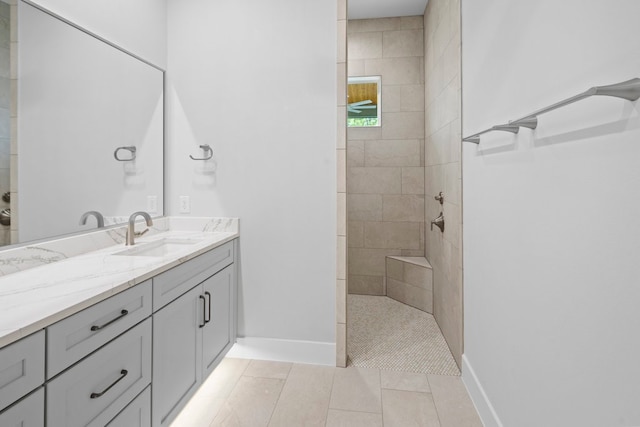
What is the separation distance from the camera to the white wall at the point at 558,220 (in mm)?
783

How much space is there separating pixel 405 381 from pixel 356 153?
8.05ft

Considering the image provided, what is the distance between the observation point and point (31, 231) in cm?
155

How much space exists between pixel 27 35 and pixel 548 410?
251cm

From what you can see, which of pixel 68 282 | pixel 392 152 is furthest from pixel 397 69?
pixel 68 282

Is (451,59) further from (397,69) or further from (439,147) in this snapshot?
(397,69)

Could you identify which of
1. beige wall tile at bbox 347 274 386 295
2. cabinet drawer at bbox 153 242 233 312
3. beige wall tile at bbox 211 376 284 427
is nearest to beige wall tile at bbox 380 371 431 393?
beige wall tile at bbox 211 376 284 427

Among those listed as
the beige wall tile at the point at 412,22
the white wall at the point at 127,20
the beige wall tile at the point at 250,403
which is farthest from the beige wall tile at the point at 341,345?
the beige wall tile at the point at 412,22

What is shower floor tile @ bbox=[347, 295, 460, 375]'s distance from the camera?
92.4 inches

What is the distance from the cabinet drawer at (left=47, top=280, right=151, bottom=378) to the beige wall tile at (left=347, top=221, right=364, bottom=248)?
2.74m

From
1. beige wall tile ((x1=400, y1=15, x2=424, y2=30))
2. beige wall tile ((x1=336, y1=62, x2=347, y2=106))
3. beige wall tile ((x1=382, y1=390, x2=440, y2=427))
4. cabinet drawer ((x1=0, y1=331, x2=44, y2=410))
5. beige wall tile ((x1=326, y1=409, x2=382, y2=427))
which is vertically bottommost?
beige wall tile ((x1=326, y1=409, x2=382, y2=427))

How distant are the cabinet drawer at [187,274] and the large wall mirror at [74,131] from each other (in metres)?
0.61

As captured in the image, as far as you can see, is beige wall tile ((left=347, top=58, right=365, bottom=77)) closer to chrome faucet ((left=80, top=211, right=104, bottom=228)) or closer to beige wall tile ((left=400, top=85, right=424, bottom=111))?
beige wall tile ((left=400, top=85, right=424, bottom=111))

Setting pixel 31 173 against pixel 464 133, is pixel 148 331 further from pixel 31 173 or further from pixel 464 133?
pixel 464 133

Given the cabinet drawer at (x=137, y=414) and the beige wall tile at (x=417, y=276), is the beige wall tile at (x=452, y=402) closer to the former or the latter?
the beige wall tile at (x=417, y=276)
